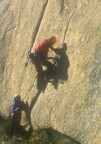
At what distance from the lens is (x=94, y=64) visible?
11.2 metres

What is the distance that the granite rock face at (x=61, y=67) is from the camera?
11.1 metres

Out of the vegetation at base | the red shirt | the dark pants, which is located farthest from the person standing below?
the red shirt

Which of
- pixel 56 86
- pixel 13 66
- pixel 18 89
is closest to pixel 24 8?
pixel 13 66

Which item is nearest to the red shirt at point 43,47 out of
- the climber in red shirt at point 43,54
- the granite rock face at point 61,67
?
the climber in red shirt at point 43,54

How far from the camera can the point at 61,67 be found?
12.4 meters

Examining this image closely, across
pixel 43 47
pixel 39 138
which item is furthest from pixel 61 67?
pixel 39 138

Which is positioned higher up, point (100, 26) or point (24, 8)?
point (24, 8)

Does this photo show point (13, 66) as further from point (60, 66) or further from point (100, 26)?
point (100, 26)

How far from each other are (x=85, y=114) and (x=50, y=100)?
1.65 metres

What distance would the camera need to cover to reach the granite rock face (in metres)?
11.1

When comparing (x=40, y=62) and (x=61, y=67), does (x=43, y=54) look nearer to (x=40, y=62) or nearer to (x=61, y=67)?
(x=40, y=62)

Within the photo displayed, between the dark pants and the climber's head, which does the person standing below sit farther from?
the climber's head

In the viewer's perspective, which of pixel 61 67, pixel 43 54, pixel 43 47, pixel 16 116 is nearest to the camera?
pixel 61 67

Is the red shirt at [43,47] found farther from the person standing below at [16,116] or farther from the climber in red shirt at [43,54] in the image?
the person standing below at [16,116]
